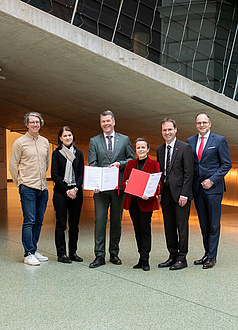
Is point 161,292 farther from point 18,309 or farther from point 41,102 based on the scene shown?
point 41,102

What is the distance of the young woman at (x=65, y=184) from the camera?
4867mm

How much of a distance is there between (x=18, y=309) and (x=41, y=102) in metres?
6.85

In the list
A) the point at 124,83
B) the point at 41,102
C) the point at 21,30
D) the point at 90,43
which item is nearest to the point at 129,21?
the point at 124,83

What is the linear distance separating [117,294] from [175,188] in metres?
1.42

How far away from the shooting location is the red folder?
171 inches

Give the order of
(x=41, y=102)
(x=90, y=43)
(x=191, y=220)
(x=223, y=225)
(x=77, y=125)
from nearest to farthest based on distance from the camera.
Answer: (x=90, y=43), (x=223, y=225), (x=191, y=220), (x=41, y=102), (x=77, y=125)

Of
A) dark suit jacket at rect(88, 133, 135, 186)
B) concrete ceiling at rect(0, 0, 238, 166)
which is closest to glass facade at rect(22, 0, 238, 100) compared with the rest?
concrete ceiling at rect(0, 0, 238, 166)

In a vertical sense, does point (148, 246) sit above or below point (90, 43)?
below

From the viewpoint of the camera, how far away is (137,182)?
4387 millimetres

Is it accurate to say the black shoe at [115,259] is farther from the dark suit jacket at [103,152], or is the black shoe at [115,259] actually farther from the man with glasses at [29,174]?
the dark suit jacket at [103,152]

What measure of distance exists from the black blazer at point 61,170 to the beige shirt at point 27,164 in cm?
17

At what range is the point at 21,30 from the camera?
17.0 feet

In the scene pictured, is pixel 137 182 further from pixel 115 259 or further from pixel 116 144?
pixel 115 259

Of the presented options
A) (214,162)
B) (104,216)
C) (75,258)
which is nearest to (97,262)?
(75,258)
